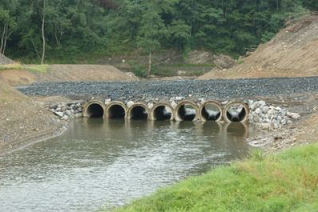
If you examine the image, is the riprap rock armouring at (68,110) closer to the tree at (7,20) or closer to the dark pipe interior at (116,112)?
the dark pipe interior at (116,112)

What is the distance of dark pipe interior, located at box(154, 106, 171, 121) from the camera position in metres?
39.0

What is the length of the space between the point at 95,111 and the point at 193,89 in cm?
712

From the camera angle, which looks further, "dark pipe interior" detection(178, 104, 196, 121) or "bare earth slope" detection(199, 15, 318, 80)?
"bare earth slope" detection(199, 15, 318, 80)

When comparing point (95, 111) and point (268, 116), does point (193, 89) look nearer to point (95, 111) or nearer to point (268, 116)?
point (95, 111)

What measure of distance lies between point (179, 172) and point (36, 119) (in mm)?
13193

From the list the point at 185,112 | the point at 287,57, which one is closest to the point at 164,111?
the point at 185,112

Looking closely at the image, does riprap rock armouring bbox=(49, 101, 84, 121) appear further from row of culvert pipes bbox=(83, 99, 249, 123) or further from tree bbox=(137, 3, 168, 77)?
tree bbox=(137, 3, 168, 77)

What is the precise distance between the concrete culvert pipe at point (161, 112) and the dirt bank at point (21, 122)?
20.9 feet

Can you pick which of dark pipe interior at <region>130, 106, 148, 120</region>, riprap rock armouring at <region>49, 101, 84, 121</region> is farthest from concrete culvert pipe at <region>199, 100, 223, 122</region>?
riprap rock armouring at <region>49, 101, 84, 121</region>

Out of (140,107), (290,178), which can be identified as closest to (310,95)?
(140,107)

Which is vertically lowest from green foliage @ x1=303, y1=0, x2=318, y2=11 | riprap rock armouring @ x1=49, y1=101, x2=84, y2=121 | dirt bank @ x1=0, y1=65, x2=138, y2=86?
riprap rock armouring @ x1=49, y1=101, x2=84, y2=121

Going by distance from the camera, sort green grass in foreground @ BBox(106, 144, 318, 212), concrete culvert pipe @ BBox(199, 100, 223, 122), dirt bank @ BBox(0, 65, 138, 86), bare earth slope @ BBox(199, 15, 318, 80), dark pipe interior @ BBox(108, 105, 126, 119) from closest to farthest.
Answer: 1. green grass in foreground @ BBox(106, 144, 318, 212)
2. concrete culvert pipe @ BBox(199, 100, 223, 122)
3. dark pipe interior @ BBox(108, 105, 126, 119)
4. bare earth slope @ BBox(199, 15, 318, 80)
5. dirt bank @ BBox(0, 65, 138, 86)

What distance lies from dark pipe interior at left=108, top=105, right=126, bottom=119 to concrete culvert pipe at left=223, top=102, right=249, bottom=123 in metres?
7.38

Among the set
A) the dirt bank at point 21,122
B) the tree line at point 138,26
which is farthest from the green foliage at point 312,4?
the dirt bank at point 21,122
